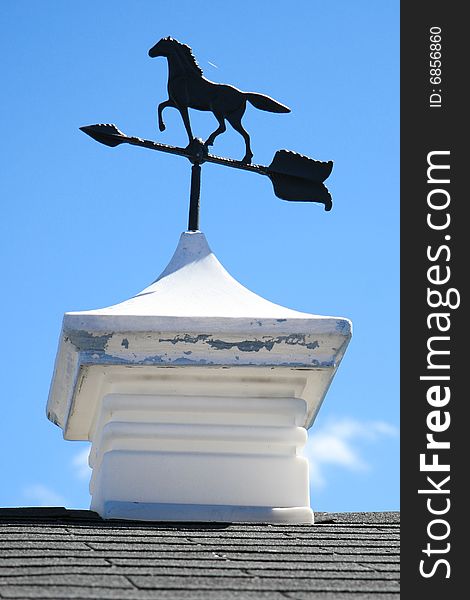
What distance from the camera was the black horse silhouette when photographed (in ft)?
18.6

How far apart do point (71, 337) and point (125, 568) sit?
1595mm

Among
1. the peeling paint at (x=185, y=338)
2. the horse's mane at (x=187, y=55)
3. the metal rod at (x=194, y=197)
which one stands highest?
the horse's mane at (x=187, y=55)

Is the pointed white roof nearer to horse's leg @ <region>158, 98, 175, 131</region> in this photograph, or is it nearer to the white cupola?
the white cupola

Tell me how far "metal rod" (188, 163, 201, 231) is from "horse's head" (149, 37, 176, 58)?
2.12ft

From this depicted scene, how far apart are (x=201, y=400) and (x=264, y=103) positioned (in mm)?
1854

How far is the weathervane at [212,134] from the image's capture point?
5.57m

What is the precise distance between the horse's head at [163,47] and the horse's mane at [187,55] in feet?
0.06

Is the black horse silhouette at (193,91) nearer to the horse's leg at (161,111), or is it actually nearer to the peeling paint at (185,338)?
the horse's leg at (161,111)

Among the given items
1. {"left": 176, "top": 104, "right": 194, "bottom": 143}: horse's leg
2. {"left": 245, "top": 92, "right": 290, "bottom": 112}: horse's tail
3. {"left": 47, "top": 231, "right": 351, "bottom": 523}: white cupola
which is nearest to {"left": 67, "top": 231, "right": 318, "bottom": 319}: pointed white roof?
{"left": 47, "top": 231, "right": 351, "bottom": 523}: white cupola

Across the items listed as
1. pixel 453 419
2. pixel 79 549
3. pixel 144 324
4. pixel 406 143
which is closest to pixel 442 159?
pixel 406 143

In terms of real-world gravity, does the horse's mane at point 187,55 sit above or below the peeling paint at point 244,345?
above

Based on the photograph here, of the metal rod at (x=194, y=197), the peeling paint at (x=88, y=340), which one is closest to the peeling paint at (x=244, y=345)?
the peeling paint at (x=88, y=340)

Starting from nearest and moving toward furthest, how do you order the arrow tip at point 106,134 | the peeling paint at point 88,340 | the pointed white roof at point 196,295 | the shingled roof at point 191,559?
the shingled roof at point 191,559 < the peeling paint at point 88,340 < the pointed white roof at point 196,295 < the arrow tip at point 106,134

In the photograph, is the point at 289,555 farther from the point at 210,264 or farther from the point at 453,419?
the point at 210,264
